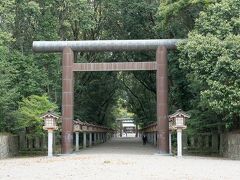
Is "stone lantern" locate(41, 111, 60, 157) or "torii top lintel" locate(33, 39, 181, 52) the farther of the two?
"torii top lintel" locate(33, 39, 181, 52)

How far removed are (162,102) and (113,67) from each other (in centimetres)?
344

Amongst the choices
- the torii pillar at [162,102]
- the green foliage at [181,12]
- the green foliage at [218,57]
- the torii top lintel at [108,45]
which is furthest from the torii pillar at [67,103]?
the green foliage at [181,12]

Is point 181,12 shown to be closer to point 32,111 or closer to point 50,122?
point 50,122

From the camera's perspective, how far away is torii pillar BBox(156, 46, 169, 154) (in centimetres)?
2581

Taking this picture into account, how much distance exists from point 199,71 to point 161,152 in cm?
532

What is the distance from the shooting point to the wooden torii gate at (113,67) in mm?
26016

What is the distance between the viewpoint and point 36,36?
32.3 meters

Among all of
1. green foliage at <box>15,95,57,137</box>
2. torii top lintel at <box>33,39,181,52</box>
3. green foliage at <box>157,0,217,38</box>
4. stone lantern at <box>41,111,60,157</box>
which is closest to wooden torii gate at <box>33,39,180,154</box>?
torii top lintel at <box>33,39,181,52</box>

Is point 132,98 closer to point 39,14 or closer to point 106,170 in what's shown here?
point 39,14

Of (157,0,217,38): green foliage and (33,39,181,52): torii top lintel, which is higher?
(157,0,217,38): green foliage

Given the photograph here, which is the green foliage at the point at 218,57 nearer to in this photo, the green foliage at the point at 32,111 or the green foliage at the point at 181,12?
the green foliage at the point at 181,12

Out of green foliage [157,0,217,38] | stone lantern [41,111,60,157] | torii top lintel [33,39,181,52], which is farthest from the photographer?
green foliage [157,0,217,38]

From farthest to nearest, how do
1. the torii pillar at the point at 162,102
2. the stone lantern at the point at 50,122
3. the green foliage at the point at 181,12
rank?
the green foliage at the point at 181,12 → the torii pillar at the point at 162,102 → the stone lantern at the point at 50,122

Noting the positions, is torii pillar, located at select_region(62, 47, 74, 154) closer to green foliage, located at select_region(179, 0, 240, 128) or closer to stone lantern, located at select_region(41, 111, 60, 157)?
stone lantern, located at select_region(41, 111, 60, 157)
